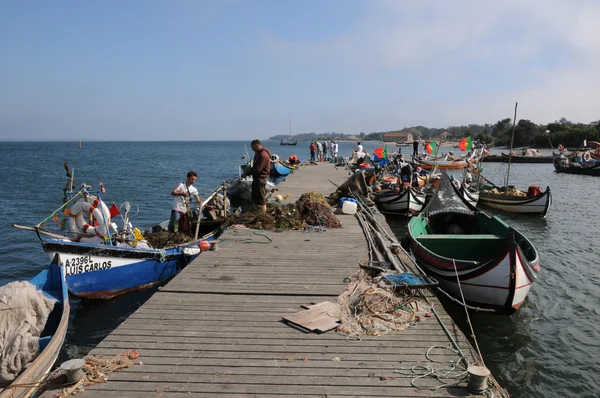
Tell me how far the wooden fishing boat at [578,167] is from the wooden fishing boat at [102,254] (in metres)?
42.4

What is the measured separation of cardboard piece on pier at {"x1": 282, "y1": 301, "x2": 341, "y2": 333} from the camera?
4922 mm

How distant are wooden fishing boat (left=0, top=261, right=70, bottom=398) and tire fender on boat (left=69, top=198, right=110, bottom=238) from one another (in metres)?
1.70

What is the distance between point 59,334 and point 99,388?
1938mm

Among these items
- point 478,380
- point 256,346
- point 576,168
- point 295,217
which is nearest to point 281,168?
point 295,217

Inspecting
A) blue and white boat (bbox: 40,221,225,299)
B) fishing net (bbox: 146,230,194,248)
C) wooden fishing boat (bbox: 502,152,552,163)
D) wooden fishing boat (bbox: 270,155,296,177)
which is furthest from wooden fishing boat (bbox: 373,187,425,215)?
wooden fishing boat (bbox: 502,152,552,163)

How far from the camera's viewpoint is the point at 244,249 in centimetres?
852

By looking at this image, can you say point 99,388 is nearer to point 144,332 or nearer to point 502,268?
point 144,332

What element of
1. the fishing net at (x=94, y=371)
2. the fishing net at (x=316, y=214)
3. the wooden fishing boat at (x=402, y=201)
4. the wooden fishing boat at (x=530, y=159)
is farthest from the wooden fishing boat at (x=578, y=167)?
the fishing net at (x=94, y=371)

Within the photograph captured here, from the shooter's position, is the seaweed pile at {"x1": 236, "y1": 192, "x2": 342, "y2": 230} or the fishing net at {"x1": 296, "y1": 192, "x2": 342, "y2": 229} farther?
the fishing net at {"x1": 296, "y1": 192, "x2": 342, "y2": 229}

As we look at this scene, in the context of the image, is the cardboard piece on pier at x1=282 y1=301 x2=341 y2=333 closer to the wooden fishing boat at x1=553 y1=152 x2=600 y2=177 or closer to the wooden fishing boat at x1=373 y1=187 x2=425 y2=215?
the wooden fishing boat at x1=373 y1=187 x2=425 y2=215

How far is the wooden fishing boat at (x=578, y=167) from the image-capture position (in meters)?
38.8

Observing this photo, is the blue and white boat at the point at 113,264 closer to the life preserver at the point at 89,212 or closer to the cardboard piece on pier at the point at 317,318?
the life preserver at the point at 89,212

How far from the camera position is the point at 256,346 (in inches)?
179

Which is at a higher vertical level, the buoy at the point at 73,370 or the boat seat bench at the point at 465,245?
the buoy at the point at 73,370
